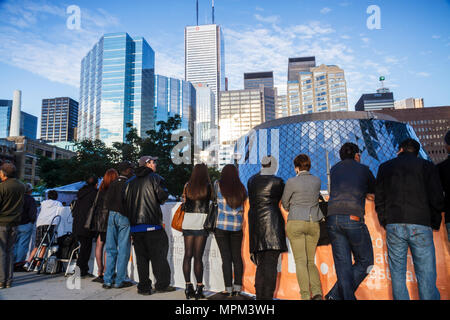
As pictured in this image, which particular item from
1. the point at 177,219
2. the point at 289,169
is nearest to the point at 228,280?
the point at 177,219

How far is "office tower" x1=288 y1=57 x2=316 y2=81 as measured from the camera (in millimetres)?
183538

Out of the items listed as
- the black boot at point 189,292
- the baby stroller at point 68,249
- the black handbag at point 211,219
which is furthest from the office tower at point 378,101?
the black boot at point 189,292

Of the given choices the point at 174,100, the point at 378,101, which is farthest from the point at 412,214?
the point at 378,101

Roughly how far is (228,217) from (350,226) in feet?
5.15

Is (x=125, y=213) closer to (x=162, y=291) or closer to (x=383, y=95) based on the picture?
(x=162, y=291)

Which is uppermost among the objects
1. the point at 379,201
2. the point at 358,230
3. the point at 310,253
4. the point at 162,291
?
the point at 379,201

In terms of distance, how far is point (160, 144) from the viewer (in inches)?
901

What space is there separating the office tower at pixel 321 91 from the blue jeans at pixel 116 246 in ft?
493

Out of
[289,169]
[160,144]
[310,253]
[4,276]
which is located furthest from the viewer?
[289,169]

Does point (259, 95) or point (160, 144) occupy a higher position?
point (259, 95)

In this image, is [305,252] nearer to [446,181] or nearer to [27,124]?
[446,181]

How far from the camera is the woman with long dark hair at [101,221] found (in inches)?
206

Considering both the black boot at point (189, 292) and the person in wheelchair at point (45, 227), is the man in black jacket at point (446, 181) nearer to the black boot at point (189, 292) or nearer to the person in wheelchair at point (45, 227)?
the black boot at point (189, 292)

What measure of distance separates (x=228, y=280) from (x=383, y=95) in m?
183
